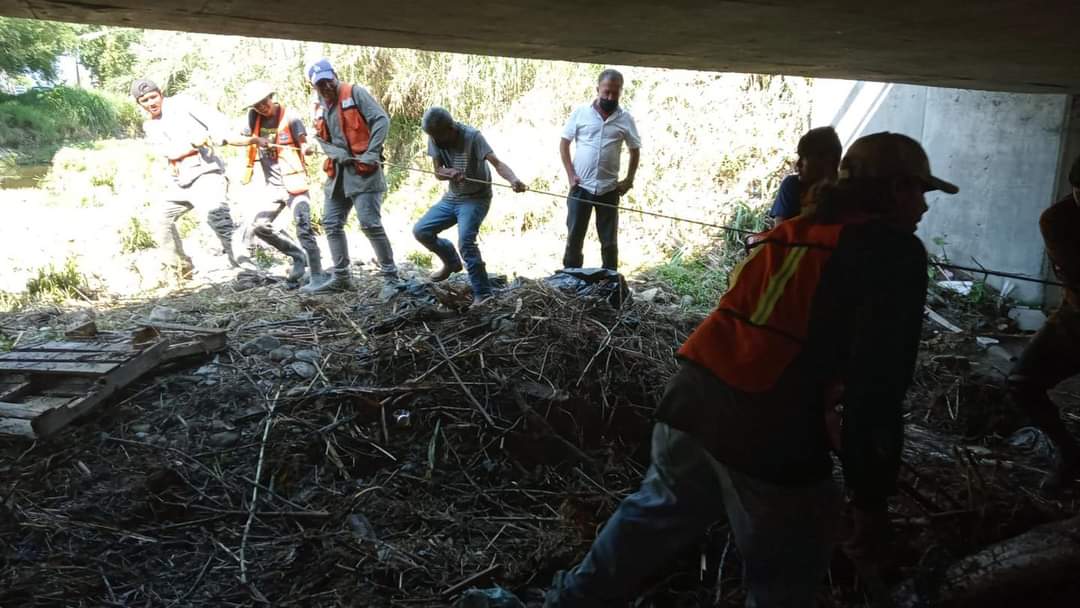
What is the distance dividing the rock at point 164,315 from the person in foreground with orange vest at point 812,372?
5117mm

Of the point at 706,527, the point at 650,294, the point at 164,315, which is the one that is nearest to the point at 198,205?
the point at 164,315

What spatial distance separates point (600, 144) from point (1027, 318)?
4.45 meters

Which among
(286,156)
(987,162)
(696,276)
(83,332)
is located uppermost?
(286,156)

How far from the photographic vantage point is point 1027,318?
249 inches

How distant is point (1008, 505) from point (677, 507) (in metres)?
1.82

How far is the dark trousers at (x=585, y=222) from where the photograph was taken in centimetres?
598

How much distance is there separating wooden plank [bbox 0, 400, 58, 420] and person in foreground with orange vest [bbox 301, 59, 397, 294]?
2.93 m

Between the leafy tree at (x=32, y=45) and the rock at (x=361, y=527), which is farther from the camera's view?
the leafy tree at (x=32, y=45)

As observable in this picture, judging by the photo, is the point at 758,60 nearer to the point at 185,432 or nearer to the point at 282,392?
the point at 282,392

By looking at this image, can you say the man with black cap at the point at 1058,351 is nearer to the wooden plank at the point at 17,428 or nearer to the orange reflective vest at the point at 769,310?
the orange reflective vest at the point at 769,310

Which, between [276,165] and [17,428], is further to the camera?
[276,165]

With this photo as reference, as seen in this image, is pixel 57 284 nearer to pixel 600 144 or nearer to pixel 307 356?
pixel 307 356

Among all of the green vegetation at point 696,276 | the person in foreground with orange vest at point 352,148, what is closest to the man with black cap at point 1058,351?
the green vegetation at point 696,276

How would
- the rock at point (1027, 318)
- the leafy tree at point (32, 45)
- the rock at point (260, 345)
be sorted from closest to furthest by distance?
the rock at point (260, 345) → the rock at point (1027, 318) → the leafy tree at point (32, 45)
